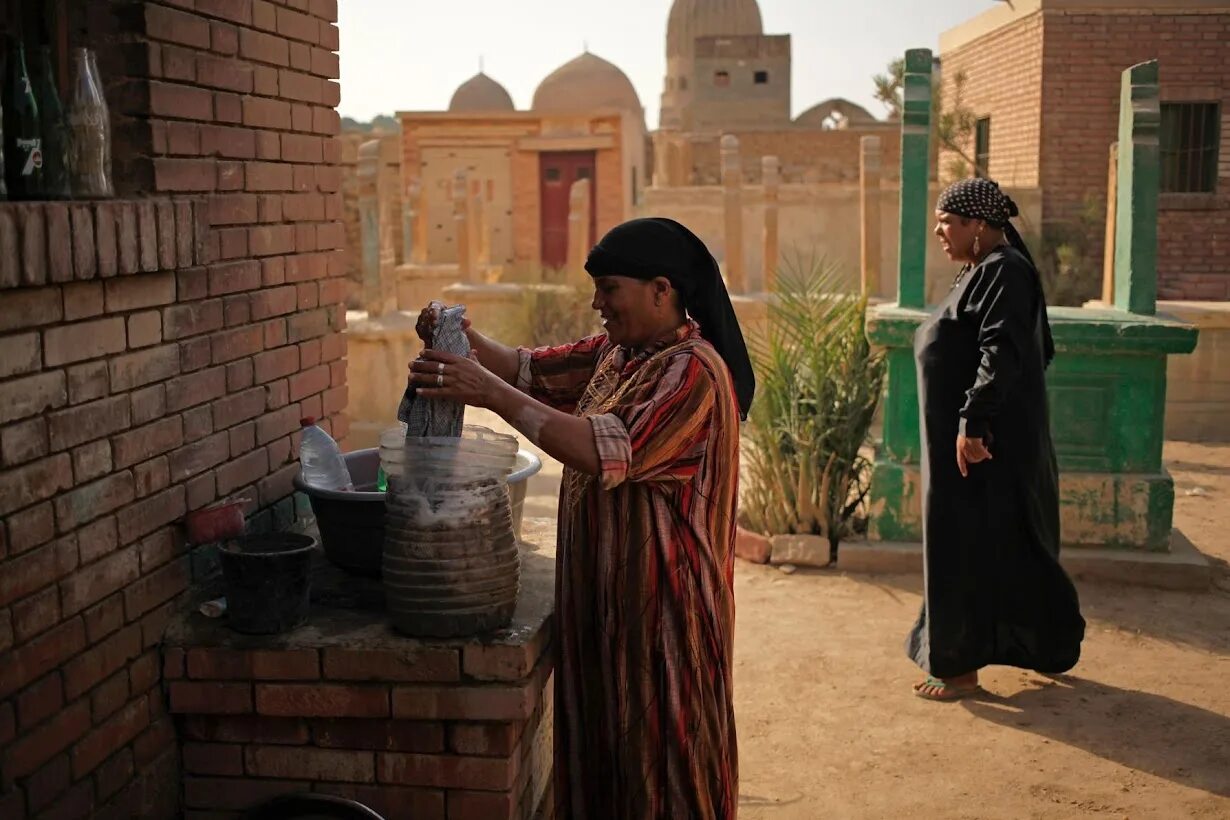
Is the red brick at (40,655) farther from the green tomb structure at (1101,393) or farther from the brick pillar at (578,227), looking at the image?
the brick pillar at (578,227)

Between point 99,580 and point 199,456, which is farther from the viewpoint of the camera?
point 199,456

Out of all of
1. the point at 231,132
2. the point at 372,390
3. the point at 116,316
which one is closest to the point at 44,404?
the point at 116,316

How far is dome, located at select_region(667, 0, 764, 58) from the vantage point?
136ft

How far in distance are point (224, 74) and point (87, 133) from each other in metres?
0.49

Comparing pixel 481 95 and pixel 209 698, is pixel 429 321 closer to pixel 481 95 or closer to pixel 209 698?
pixel 209 698

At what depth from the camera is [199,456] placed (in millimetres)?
2703

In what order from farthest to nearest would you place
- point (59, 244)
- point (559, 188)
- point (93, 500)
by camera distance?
point (559, 188)
point (93, 500)
point (59, 244)

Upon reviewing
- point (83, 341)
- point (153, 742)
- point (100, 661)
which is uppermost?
point (83, 341)

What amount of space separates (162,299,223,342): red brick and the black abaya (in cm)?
255

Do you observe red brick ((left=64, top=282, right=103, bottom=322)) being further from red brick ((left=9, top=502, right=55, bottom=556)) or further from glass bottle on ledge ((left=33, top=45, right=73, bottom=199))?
red brick ((left=9, top=502, right=55, bottom=556))

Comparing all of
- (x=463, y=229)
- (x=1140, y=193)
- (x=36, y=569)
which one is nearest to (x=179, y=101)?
(x=36, y=569)

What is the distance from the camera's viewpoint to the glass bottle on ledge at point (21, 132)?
2.23 m

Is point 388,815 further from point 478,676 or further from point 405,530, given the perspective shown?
point 405,530

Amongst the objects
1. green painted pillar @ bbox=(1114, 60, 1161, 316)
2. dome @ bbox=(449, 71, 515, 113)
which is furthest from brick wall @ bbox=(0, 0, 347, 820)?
dome @ bbox=(449, 71, 515, 113)
